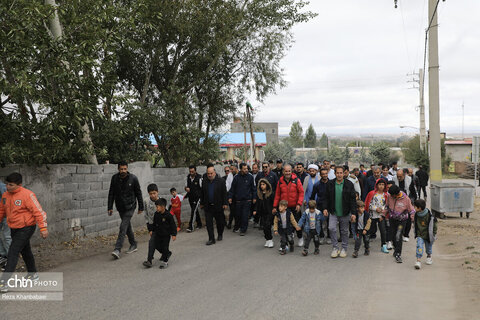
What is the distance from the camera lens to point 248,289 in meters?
6.09

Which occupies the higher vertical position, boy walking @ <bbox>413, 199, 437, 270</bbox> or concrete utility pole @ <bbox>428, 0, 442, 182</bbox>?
concrete utility pole @ <bbox>428, 0, 442, 182</bbox>

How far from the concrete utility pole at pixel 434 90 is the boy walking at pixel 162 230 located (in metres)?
10.6

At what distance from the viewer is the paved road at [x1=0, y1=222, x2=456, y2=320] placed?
5.14 m

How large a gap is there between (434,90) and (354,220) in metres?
8.45

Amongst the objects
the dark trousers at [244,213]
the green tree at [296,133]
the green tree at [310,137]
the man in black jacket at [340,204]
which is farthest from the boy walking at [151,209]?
the green tree at [310,137]

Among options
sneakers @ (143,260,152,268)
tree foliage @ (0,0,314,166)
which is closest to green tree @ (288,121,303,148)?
tree foliage @ (0,0,314,166)

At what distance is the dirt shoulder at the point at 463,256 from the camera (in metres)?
5.71

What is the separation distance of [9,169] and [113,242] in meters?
2.83

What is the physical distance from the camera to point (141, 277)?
6.68 metres

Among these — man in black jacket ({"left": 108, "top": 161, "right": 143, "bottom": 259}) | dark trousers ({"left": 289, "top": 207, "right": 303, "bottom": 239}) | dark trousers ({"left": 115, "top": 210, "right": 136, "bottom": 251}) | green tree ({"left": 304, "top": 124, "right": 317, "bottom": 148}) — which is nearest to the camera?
dark trousers ({"left": 115, "top": 210, "right": 136, "bottom": 251})

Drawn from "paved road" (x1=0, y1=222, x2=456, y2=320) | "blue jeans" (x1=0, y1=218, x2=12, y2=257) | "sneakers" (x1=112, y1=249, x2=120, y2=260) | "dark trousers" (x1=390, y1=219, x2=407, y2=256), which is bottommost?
"paved road" (x1=0, y1=222, x2=456, y2=320)

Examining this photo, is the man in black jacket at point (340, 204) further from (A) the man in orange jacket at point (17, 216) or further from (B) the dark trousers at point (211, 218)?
(A) the man in orange jacket at point (17, 216)

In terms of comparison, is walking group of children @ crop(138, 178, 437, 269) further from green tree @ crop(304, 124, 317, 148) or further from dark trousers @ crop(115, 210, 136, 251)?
green tree @ crop(304, 124, 317, 148)

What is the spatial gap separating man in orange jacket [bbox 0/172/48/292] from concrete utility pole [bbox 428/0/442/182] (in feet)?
41.7
